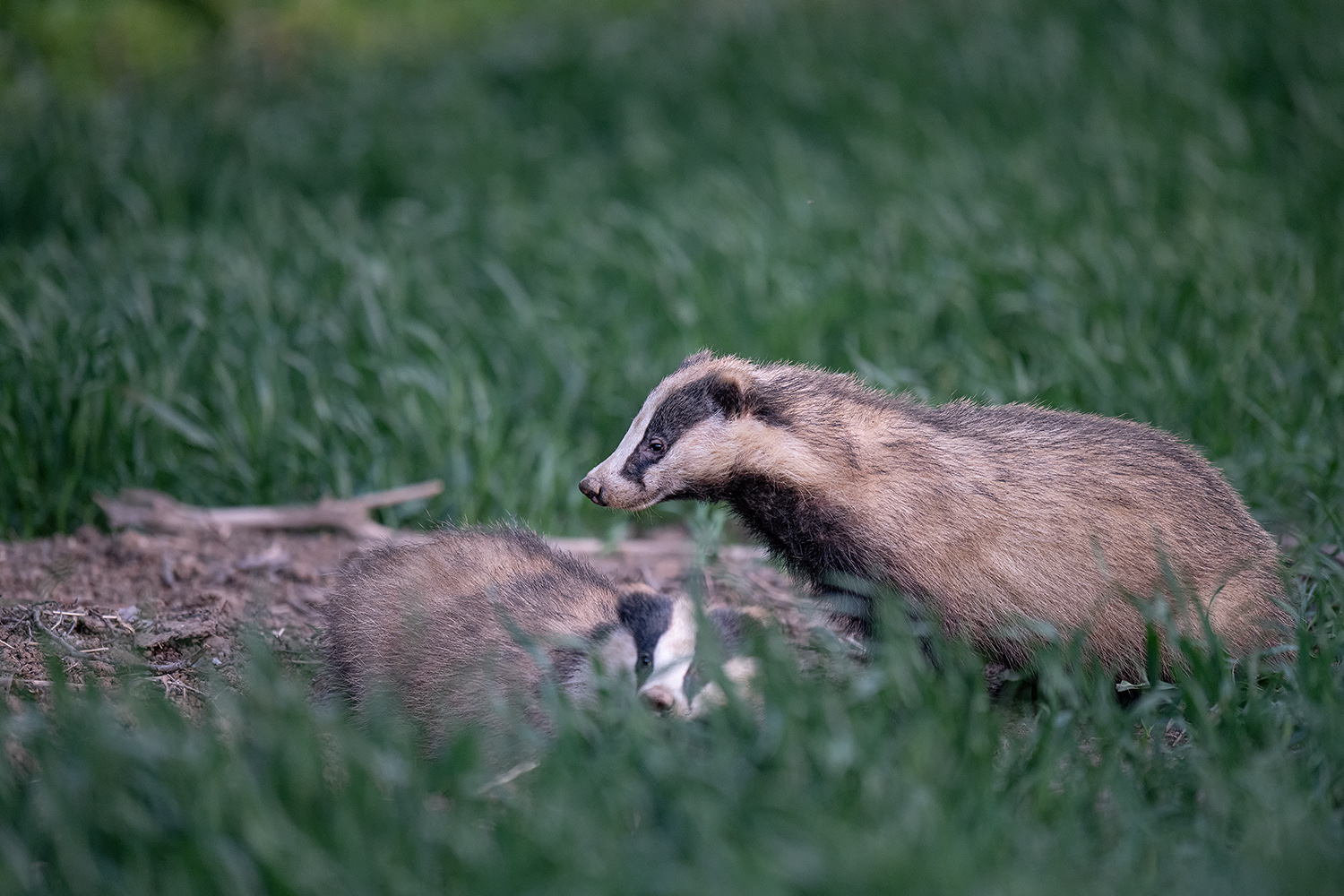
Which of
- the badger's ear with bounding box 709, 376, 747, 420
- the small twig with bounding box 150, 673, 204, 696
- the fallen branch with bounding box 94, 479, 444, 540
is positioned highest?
the badger's ear with bounding box 709, 376, 747, 420

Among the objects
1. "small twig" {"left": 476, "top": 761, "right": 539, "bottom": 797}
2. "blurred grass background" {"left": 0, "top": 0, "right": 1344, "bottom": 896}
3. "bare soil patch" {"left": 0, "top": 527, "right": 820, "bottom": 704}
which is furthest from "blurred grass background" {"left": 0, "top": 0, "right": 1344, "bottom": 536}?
"small twig" {"left": 476, "top": 761, "right": 539, "bottom": 797}

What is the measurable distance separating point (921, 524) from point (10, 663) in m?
2.63

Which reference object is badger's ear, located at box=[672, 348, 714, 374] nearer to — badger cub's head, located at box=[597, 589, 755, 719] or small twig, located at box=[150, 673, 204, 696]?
badger cub's head, located at box=[597, 589, 755, 719]

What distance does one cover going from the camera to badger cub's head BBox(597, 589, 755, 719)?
122 inches

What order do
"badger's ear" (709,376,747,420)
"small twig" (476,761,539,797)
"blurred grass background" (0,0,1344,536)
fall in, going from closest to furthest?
"small twig" (476,761,539,797), "badger's ear" (709,376,747,420), "blurred grass background" (0,0,1344,536)

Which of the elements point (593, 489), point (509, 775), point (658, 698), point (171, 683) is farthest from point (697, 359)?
point (171, 683)

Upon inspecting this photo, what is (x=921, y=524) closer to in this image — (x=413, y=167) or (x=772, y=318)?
(x=772, y=318)

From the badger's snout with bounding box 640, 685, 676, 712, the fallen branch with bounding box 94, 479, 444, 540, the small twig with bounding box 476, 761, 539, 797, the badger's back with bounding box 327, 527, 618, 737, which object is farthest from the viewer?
the fallen branch with bounding box 94, 479, 444, 540

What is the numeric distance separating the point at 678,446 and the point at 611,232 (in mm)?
3603

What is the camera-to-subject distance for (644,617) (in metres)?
3.47

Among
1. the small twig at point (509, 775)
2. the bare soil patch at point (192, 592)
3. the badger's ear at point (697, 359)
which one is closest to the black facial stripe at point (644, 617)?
the bare soil patch at point (192, 592)

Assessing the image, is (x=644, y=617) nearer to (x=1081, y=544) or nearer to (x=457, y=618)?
(x=457, y=618)

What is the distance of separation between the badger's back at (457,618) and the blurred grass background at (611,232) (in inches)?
44.6

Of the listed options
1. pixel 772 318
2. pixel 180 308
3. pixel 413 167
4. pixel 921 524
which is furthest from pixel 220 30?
pixel 921 524
